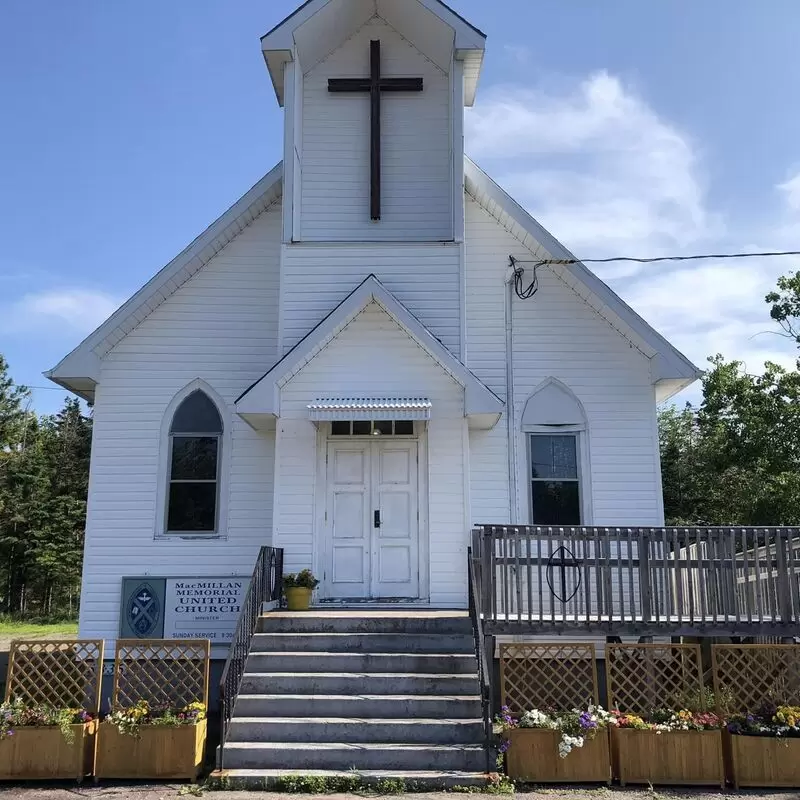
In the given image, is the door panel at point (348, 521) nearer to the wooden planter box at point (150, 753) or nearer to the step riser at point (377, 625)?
the step riser at point (377, 625)

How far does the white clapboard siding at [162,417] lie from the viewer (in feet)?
41.4

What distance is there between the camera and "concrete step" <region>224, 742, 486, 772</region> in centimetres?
829

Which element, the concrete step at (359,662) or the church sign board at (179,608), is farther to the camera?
the church sign board at (179,608)

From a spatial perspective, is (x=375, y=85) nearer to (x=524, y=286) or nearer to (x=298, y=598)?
(x=524, y=286)

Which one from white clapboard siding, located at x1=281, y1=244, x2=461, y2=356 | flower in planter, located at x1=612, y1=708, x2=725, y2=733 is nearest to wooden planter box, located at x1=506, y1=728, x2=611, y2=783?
flower in planter, located at x1=612, y1=708, x2=725, y2=733

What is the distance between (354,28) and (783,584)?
10613 millimetres

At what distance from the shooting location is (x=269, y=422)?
12.4 meters

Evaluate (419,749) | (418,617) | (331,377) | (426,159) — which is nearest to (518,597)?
(418,617)

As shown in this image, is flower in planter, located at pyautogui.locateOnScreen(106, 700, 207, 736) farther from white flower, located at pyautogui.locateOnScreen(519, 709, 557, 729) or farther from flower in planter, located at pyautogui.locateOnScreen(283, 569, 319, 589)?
white flower, located at pyautogui.locateOnScreen(519, 709, 557, 729)

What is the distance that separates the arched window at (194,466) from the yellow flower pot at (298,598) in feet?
7.99

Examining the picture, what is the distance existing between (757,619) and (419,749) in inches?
173

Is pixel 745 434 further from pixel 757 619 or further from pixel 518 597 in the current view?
pixel 518 597

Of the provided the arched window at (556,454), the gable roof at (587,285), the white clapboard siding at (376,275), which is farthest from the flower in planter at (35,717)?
the gable roof at (587,285)

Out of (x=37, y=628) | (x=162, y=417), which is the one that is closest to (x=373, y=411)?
(x=162, y=417)
